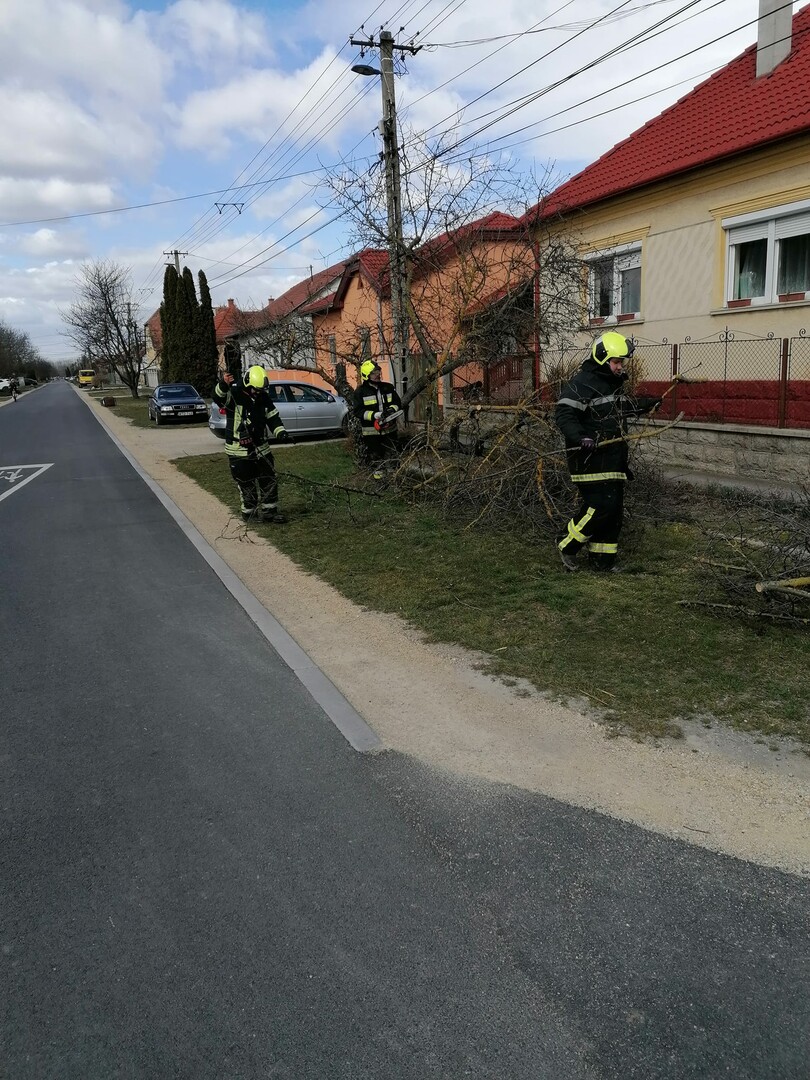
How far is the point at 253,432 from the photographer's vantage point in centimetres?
968

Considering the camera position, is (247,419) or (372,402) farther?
(372,402)

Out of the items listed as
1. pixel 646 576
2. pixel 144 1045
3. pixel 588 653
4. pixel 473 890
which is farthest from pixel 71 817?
pixel 646 576

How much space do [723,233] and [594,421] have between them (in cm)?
853

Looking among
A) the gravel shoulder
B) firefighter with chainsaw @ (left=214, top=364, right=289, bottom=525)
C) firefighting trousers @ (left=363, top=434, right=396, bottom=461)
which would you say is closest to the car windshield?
firefighting trousers @ (left=363, top=434, right=396, bottom=461)

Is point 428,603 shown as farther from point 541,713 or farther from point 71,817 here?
point 71,817

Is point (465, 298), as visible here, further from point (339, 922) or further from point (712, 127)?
point (339, 922)

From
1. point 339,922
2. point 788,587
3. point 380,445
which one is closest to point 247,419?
point 380,445

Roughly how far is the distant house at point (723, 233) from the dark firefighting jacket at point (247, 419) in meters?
6.38

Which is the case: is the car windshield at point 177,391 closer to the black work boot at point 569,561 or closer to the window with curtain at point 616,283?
the window with curtain at point 616,283

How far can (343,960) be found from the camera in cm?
262

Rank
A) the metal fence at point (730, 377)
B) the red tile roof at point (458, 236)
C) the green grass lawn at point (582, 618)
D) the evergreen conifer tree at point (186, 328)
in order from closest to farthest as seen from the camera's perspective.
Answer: the green grass lawn at point (582, 618) → the metal fence at point (730, 377) → the red tile roof at point (458, 236) → the evergreen conifer tree at point (186, 328)

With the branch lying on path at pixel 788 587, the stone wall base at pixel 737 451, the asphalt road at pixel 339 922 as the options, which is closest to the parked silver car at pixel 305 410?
the stone wall base at pixel 737 451

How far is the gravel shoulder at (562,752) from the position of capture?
3.32 metres

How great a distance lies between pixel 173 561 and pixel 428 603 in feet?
10.9
